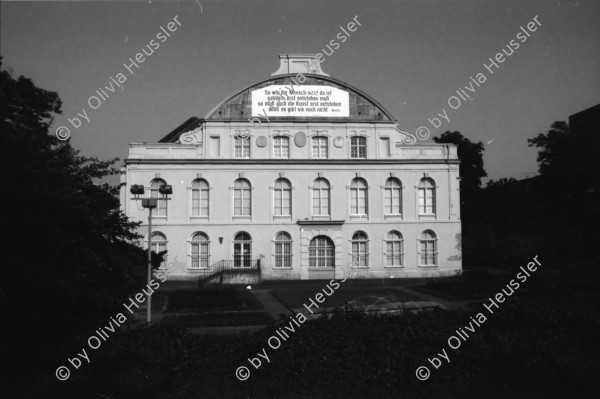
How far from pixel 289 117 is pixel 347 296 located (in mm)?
13768

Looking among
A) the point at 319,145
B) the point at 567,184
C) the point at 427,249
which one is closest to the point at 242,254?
the point at 319,145

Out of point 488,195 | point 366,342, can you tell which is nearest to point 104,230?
point 366,342

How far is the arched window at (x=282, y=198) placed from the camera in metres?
29.8

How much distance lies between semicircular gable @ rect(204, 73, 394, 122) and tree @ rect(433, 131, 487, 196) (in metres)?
23.0

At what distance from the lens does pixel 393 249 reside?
98.7ft

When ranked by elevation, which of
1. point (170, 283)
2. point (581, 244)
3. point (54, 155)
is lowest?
point (170, 283)

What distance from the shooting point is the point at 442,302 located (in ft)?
61.4

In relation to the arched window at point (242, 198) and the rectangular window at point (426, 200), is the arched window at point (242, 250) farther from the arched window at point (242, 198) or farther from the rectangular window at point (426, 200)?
the rectangular window at point (426, 200)

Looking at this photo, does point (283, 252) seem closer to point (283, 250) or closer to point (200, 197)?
point (283, 250)

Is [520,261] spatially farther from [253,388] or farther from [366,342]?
[253,388]

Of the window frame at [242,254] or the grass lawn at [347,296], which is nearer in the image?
the grass lawn at [347,296]

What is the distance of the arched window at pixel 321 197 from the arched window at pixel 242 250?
4.83 m

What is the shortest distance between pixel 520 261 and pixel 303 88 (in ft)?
55.7

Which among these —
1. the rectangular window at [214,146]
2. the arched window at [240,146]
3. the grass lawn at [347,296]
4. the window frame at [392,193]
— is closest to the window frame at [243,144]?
the arched window at [240,146]
